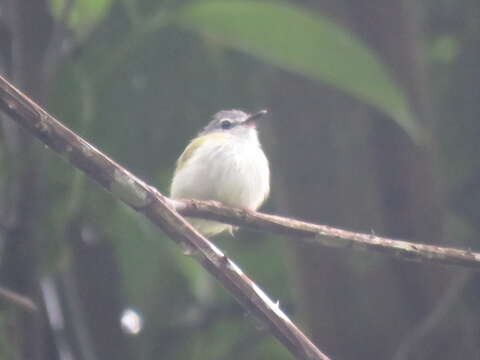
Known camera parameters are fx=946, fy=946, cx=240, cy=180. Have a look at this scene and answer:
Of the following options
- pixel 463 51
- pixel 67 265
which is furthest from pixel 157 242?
pixel 463 51

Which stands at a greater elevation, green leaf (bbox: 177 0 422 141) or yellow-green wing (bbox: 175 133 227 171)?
green leaf (bbox: 177 0 422 141)

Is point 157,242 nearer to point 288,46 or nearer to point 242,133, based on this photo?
point 242,133

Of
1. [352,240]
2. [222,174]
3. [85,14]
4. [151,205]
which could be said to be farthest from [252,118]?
[151,205]

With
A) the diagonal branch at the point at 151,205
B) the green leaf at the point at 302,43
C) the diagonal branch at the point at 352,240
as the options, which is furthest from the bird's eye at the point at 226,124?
the diagonal branch at the point at 151,205

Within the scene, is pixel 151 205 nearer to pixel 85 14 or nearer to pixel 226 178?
pixel 226 178

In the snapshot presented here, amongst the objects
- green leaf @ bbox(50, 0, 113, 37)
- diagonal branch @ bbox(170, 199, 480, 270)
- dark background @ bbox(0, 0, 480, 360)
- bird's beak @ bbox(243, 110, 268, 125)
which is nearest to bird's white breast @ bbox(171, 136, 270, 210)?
bird's beak @ bbox(243, 110, 268, 125)

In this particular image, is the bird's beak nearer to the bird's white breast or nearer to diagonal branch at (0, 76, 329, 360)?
the bird's white breast

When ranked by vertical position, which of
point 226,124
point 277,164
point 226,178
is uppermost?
point 226,124
